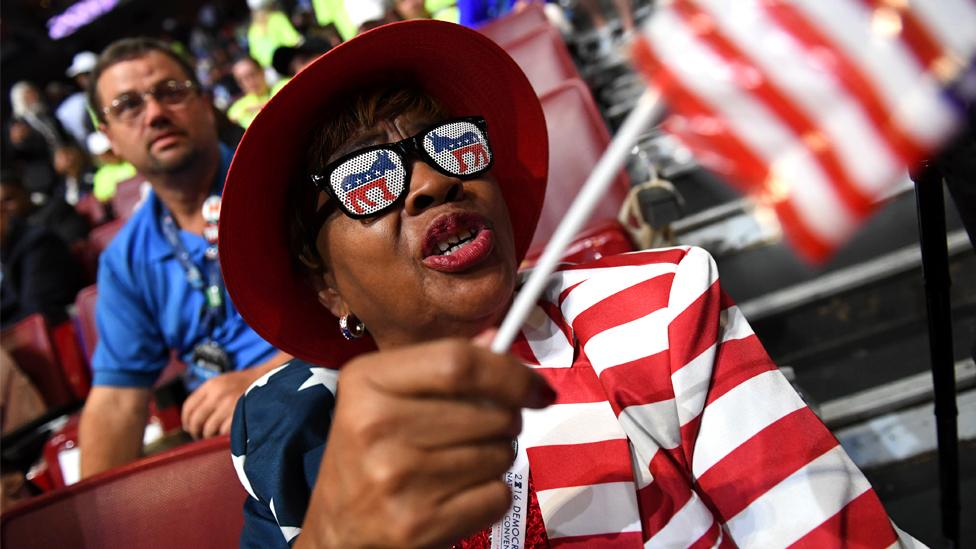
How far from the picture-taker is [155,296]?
7.52 ft

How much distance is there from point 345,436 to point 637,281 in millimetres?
612

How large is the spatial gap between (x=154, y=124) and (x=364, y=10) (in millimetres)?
2728

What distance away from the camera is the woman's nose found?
3.73ft

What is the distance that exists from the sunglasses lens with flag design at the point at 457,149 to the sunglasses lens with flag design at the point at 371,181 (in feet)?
0.20

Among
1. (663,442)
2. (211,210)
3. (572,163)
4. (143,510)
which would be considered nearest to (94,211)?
(211,210)

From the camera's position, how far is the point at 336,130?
4.03ft

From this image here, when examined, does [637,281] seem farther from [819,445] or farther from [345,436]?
[345,436]

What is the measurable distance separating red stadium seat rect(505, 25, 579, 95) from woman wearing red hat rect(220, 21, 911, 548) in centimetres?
167

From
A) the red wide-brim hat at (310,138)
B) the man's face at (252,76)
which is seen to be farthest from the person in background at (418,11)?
the red wide-brim hat at (310,138)

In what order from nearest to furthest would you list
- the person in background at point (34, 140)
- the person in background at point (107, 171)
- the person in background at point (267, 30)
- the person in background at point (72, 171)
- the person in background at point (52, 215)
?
the person in background at point (52, 215), the person in background at point (107, 171), the person in background at point (267, 30), the person in background at point (72, 171), the person in background at point (34, 140)

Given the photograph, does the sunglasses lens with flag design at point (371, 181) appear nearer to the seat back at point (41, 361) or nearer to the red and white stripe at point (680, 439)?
the red and white stripe at point (680, 439)

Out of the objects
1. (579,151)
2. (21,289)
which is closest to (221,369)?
(579,151)

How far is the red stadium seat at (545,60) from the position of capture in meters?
3.04

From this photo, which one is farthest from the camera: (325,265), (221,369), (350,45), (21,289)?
(21,289)
